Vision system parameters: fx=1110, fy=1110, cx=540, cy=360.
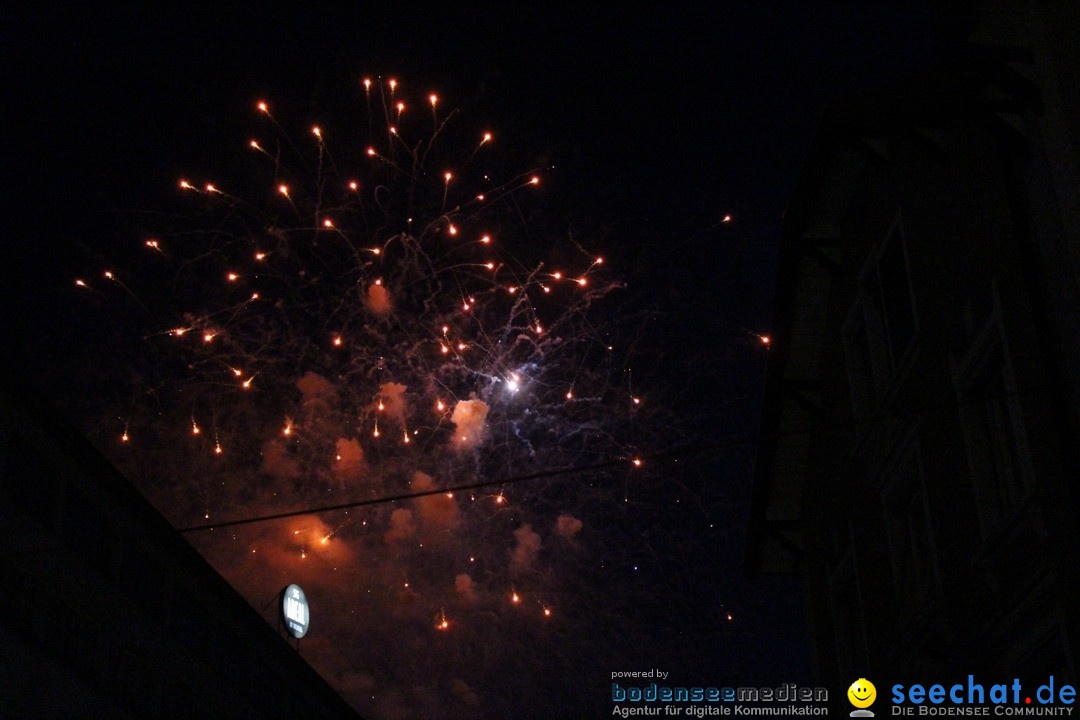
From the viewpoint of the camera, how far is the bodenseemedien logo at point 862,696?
14258 millimetres

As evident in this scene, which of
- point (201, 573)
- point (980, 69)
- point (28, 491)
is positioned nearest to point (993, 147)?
point (980, 69)

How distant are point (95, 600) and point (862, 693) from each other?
13.8 metres

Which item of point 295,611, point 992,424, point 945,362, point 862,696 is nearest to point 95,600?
point 295,611

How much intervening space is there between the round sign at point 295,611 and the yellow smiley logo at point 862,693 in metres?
15.7

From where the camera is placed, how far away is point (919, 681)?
12.4 metres

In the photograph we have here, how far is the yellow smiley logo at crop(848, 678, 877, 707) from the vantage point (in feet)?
46.8

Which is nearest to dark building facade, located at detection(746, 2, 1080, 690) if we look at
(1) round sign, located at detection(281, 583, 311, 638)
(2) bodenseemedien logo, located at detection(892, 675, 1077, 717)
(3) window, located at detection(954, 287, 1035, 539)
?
(3) window, located at detection(954, 287, 1035, 539)

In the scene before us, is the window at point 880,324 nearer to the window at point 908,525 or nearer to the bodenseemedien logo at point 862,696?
the window at point 908,525

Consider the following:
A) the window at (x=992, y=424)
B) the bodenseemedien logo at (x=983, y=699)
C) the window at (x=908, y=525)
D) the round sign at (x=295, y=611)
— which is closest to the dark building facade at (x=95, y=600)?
the round sign at (x=295, y=611)

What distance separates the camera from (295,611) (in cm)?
2744

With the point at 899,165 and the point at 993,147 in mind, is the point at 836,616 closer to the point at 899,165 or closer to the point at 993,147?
the point at 899,165

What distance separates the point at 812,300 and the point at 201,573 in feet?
51.6

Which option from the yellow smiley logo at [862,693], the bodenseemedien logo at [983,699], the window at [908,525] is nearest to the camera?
the bodenseemedien logo at [983,699]

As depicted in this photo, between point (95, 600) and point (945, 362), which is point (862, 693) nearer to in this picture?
point (945, 362)
